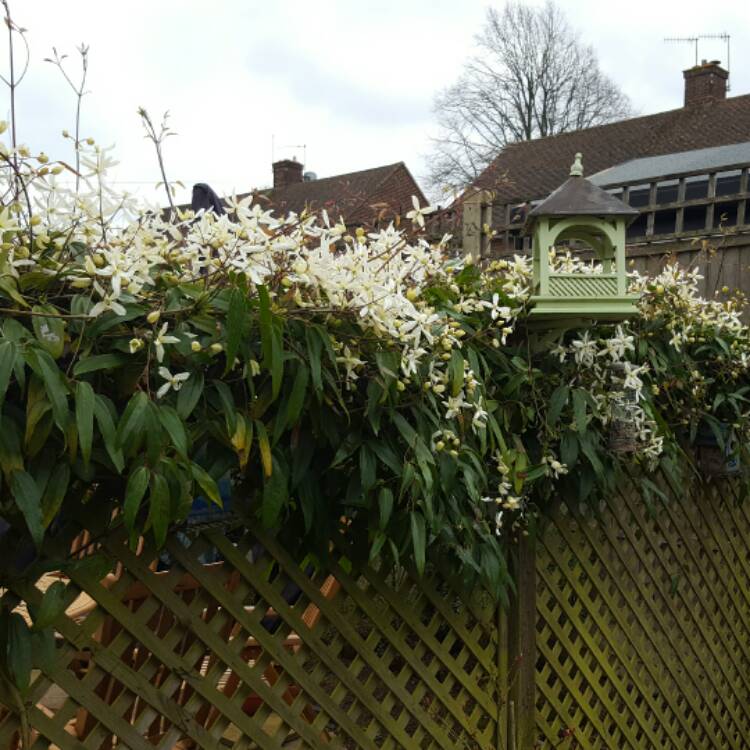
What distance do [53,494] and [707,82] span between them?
Result: 2080 cm

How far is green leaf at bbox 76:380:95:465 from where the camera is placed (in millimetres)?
1402

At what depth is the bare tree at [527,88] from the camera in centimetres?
2523

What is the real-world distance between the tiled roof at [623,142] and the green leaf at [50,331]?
1698 cm

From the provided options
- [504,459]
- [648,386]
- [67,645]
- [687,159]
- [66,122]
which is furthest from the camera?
[687,159]

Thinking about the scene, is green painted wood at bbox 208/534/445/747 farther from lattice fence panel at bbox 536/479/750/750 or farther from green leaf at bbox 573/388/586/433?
green leaf at bbox 573/388/586/433

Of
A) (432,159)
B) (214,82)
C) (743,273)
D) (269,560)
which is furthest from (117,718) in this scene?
(432,159)

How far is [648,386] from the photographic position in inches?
119

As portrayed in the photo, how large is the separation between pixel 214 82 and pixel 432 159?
68.8 feet

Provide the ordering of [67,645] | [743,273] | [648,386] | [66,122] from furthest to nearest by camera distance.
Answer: [743,273] → [648,386] → [66,122] → [67,645]

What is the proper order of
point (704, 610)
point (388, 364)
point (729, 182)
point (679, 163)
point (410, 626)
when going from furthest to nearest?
1. point (679, 163)
2. point (729, 182)
3. point (704, 610)
4. point (410, 626)
5. point (388, 364)

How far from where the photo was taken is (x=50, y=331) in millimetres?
1475

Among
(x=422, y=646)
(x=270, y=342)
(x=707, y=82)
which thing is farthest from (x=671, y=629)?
(x=707, y=82)

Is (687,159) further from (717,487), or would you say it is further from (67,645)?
(67,645)

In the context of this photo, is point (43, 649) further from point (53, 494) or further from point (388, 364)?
point (388, 364)
